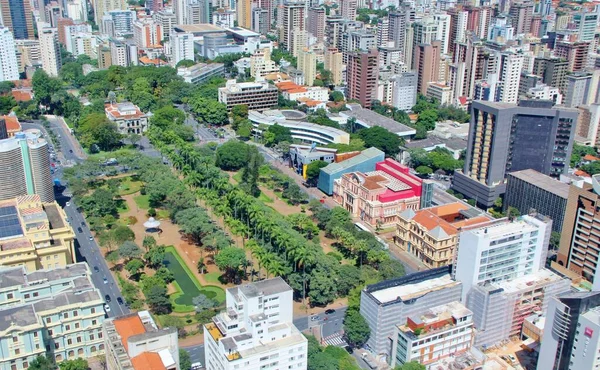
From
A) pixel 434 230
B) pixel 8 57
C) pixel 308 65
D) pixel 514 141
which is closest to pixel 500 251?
pixel 434 230

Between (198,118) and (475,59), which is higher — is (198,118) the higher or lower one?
the lower one

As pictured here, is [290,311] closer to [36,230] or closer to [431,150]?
[36,230]

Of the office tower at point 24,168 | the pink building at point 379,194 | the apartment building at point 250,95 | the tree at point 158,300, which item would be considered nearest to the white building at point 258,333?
the tree at point 158,300

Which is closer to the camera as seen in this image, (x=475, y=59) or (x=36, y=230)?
(x=36, y=230)

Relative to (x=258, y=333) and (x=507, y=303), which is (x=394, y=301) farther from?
(x=258, y=333)

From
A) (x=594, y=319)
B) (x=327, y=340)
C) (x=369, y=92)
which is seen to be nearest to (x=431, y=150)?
(x=369, y=92)

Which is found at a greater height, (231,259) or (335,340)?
(231,259)

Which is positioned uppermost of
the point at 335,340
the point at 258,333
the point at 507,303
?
the point at 258,333
